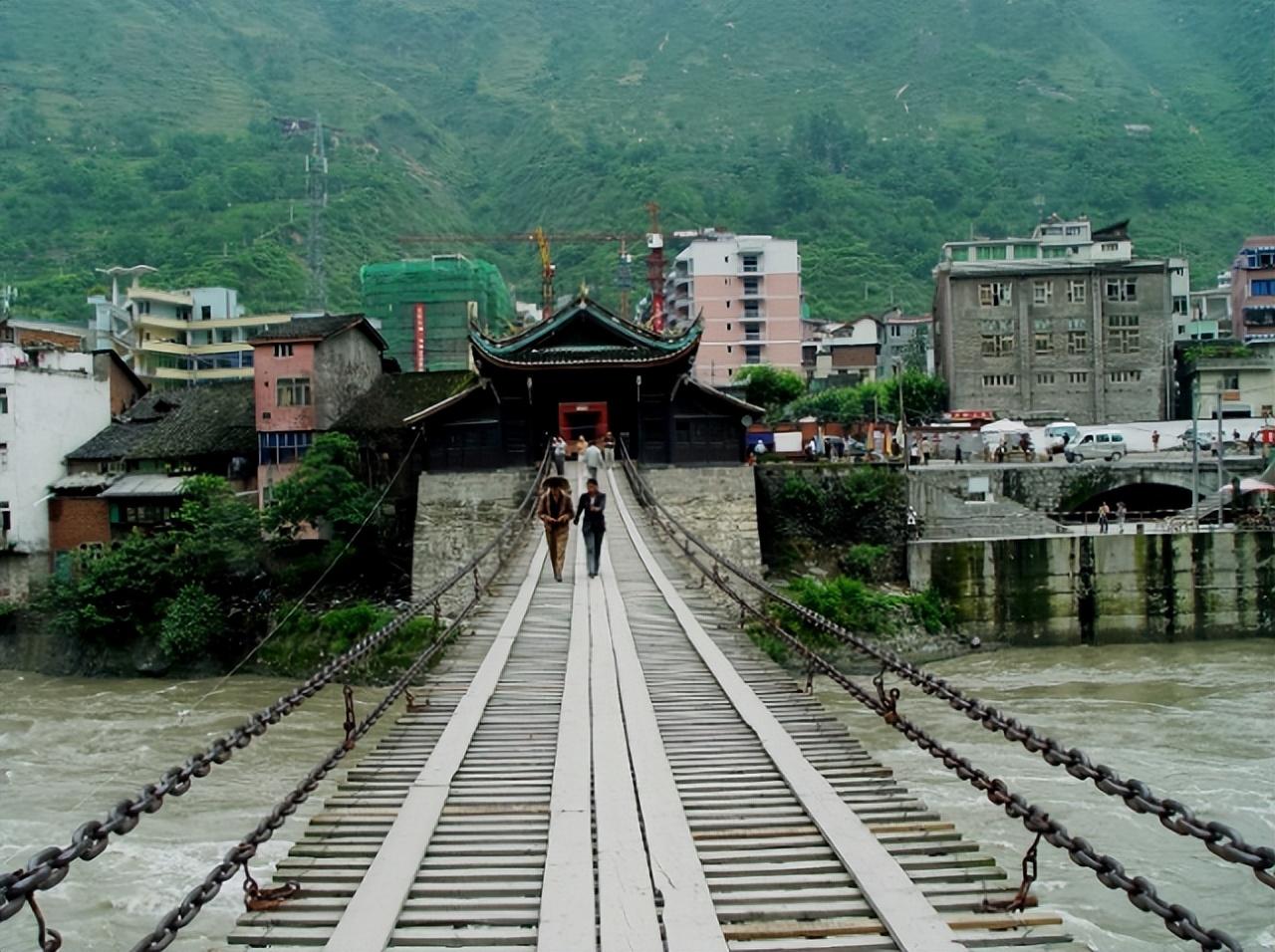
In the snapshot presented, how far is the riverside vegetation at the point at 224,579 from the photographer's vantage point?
26.3 meters

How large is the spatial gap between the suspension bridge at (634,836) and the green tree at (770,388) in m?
37.5

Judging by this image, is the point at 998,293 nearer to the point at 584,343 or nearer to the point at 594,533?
the point at 584,343

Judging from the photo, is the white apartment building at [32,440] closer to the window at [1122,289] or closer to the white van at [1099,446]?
the white van at [1099,446]

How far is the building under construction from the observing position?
61.8 m

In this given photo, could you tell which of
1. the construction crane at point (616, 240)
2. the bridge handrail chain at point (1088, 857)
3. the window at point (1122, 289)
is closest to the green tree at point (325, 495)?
the bridge handrail chain at point (1088, 857)

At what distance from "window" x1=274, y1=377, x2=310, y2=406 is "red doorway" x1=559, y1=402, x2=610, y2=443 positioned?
6.97 meters

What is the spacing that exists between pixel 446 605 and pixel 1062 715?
10329 mm

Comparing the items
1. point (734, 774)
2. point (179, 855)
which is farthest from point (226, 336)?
point (734, 774)

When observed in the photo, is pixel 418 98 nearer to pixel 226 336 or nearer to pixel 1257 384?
pixel 226 336

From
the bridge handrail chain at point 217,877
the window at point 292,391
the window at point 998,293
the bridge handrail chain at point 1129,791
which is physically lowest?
the bridge handrail chain at point 217,877

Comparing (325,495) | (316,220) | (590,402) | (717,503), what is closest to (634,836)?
(717,503)

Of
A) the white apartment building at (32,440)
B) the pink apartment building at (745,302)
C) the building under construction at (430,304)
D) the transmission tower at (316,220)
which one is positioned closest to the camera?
the white apartment building at (32,440)

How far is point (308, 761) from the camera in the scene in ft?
57.9

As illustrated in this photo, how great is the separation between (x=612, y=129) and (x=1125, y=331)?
70.9 meters
